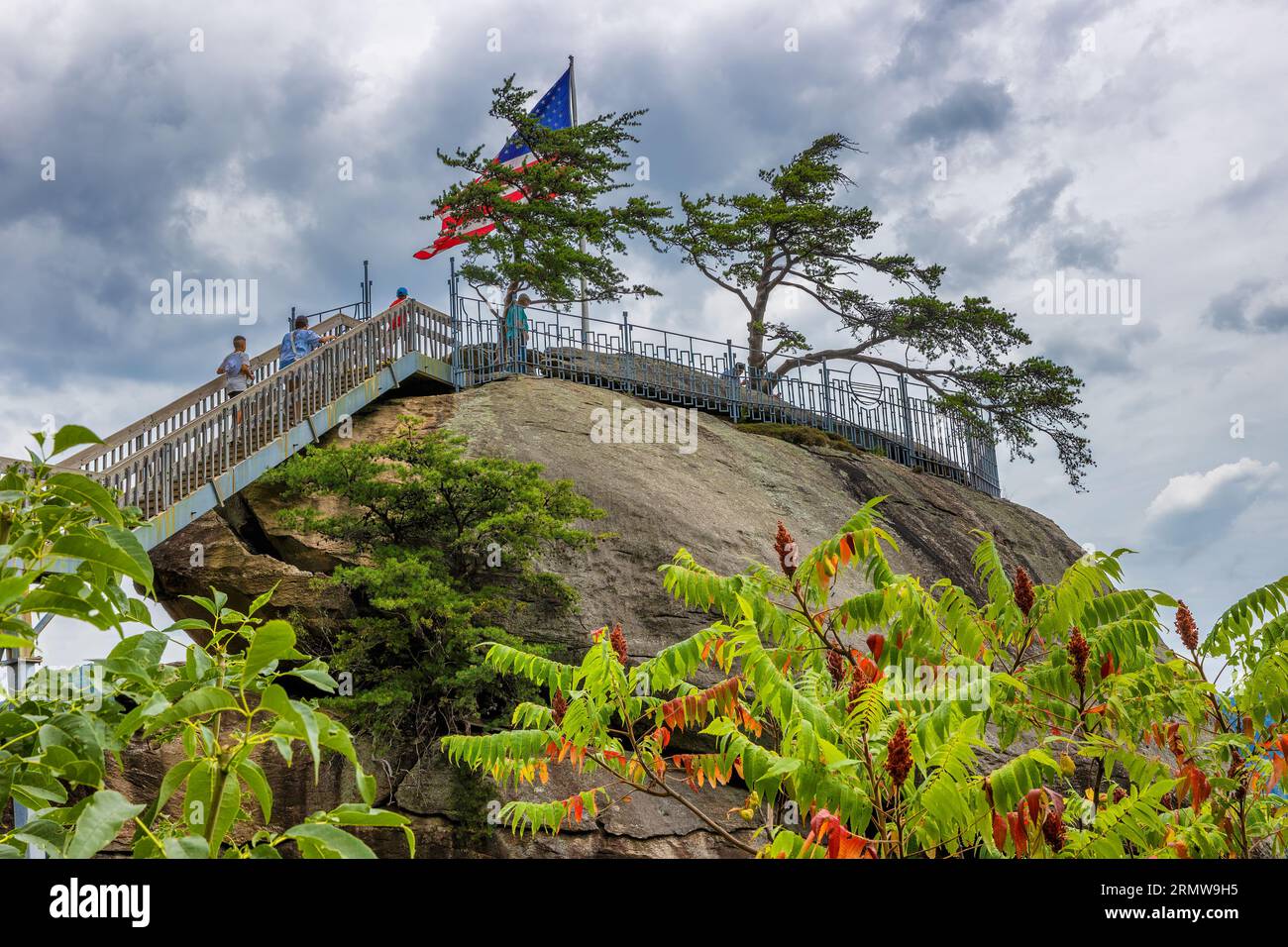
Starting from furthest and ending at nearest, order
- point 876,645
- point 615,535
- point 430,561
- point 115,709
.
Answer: point 615,535 → point 430,561 → point 876,645 → point 115,709

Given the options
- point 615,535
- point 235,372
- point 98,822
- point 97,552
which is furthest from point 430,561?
point 98,822

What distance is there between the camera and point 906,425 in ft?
97.8

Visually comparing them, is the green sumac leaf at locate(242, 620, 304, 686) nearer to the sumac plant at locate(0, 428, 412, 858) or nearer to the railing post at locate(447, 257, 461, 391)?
the sumac plant at locate(0, 428, 412, 858)

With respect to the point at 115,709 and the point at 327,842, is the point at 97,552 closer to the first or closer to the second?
the point at 115,709

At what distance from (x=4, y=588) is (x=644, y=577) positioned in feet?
51.8

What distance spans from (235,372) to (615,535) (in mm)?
6955

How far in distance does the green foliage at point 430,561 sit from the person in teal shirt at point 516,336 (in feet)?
22.2

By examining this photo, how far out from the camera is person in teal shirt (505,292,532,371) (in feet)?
78.8

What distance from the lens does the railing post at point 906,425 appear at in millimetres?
29594

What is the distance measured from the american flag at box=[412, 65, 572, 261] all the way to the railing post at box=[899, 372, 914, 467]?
10.7m

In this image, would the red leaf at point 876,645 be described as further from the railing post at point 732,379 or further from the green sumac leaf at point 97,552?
the railing post at point 732,379

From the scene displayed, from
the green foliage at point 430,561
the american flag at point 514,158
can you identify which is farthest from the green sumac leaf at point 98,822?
the american flag at point 514,158
